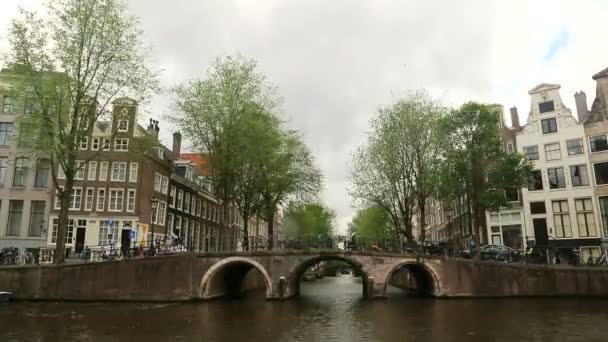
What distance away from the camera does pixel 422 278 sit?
35719 mm

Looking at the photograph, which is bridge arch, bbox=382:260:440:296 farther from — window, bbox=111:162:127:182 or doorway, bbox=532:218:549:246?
window, bbox=111:162:127:182

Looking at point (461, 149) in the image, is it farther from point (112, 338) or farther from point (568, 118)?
point (112, 338)

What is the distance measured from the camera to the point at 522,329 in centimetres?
1688

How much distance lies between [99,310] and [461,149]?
26.6 m

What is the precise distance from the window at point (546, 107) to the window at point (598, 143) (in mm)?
4394

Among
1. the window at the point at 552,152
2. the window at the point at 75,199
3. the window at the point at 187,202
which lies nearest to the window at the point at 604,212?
the window at the point at 552,152

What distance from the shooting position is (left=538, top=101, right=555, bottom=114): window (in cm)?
4216

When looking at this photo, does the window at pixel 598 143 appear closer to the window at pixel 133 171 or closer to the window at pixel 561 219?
the window at pixel 561 219

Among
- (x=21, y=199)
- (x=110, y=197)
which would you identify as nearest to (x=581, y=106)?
(x=110, y=197)

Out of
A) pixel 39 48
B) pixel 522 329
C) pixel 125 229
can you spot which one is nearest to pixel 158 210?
pixel 125 229

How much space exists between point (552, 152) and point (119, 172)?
132ft

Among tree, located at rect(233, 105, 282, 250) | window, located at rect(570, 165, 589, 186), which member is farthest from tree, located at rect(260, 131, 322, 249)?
window, located at rect(570, 165, 589, 186)

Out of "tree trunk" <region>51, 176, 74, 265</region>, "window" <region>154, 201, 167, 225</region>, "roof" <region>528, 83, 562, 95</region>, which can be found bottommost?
"tree trunk" <region>51, 176, 74, 265</region>

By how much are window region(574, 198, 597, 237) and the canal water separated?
14.2 meters
